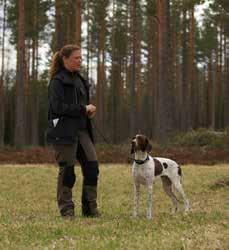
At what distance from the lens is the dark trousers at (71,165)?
8820 mm

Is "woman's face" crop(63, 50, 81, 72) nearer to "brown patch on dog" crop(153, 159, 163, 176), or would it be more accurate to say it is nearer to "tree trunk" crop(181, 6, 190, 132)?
"brown patch on dog" crop(153, 159, 163, 176)

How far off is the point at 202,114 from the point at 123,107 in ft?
30.5

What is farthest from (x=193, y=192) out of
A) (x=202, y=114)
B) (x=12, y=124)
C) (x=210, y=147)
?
(x=202, y=114)

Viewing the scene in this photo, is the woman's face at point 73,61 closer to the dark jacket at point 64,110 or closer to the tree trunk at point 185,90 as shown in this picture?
the dark jacket at point 64,110

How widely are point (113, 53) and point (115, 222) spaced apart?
148 feet

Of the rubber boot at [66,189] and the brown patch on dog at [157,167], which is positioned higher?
the brown patch on dog at [157,167]

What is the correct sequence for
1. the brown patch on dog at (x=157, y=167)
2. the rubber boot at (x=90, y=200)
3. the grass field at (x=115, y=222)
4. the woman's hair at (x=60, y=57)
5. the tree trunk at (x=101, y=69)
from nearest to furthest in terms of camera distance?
the grass field at (x=115, y=222)
the woman's hair at (x=60, y=57)
the rubber boot at (x=90, y=200)
the brown patch on dog at (x=157, y=167)
the tree trunk at (x=101, y=69)

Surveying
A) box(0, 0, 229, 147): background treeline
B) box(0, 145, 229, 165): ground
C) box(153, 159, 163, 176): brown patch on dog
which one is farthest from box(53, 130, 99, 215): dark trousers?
box(0, 0, 229, 147): background treeline

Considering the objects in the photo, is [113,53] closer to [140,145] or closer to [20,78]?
[20,78]

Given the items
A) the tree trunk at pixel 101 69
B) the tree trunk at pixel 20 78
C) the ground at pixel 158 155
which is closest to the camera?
the ground at pixel 158 155

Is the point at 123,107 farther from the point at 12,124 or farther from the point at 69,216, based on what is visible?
the point at 69,216

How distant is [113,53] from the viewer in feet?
172

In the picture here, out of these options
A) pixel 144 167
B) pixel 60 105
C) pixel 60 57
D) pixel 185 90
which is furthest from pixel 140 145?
pixel 185 90

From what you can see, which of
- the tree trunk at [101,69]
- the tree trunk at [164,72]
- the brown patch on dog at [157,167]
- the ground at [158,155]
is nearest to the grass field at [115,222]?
the brown patch on dog at [157,167]
